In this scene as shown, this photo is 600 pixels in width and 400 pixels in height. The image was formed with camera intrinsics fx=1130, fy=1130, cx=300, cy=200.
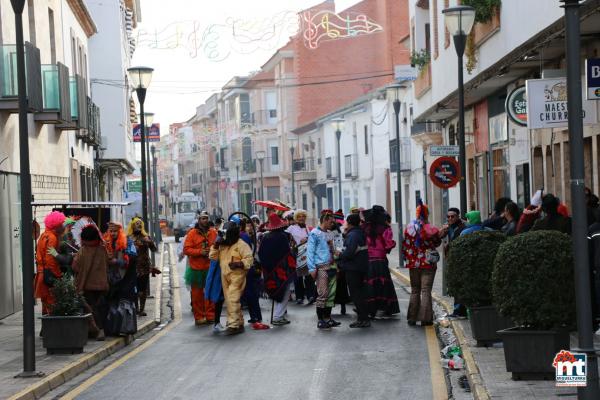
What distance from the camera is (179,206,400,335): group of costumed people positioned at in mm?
16859

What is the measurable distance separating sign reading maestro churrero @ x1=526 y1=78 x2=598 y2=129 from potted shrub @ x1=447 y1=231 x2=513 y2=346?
159 cm

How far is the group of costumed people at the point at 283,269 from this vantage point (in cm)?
1686

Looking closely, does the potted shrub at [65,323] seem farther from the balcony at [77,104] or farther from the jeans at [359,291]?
the balcony at [77,104]

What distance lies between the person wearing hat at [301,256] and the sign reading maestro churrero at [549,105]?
691 cm

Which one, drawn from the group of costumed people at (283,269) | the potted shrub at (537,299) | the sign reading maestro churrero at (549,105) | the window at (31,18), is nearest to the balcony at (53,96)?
the window at (31,18)

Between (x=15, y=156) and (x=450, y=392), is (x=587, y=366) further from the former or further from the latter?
(x=15, y=156)

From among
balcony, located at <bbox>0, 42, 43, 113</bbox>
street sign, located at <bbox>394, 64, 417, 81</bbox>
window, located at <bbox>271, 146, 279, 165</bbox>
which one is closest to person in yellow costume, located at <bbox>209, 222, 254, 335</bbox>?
balcony, located at <bbox>0, 42, 43, 113</bbox>

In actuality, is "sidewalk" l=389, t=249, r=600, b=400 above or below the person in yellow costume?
below

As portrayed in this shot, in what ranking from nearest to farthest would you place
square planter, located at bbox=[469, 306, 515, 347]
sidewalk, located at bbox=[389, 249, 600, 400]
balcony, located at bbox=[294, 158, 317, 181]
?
sidewalk, located at bbox=[389, 249, 600, 400], square planter, located at bbox=[469, 306, 515, 347], balcony, located at bbox=[294, 158, 317, 181]

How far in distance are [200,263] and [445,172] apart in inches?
203

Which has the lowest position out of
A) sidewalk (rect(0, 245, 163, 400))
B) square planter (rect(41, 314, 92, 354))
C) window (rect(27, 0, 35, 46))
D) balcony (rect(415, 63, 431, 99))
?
sidewalk (rect(0, 245, 163, 400))

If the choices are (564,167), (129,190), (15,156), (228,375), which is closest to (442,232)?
(564,167)

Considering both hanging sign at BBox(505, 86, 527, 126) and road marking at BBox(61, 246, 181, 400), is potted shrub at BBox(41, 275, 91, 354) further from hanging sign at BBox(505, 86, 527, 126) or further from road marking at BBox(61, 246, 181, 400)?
hanging sign at BBox(505, 86, 527, 126)

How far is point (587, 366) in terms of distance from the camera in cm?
764
